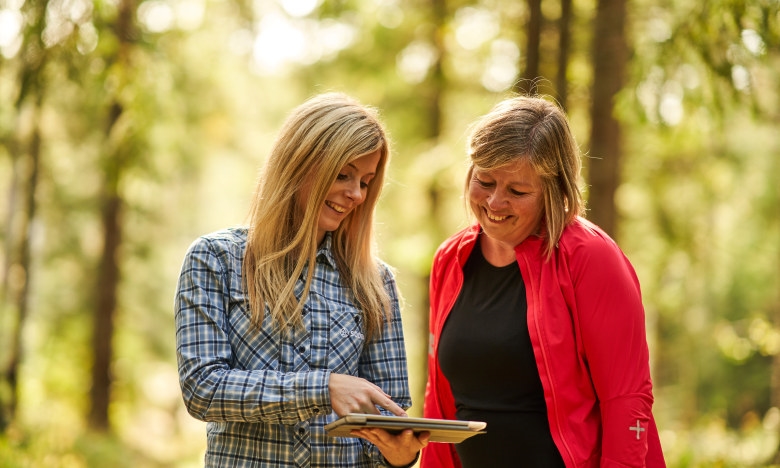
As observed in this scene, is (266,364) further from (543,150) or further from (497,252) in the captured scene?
(543,150)

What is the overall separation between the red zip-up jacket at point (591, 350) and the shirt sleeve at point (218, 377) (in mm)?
853

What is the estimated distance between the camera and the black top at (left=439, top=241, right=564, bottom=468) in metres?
3.14

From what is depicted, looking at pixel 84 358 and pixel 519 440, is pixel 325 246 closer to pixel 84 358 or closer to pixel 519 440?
pixel 519 440

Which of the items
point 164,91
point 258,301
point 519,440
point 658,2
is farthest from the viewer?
point 164,91

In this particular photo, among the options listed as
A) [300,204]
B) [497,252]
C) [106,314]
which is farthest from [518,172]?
[106,314]

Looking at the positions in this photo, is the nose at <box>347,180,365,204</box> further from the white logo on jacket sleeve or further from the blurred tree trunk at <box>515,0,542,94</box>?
the blurred tree trunk at <box>515,0,542,94</box>

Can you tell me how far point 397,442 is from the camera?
2.91 m

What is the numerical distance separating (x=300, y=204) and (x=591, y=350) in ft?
3.85

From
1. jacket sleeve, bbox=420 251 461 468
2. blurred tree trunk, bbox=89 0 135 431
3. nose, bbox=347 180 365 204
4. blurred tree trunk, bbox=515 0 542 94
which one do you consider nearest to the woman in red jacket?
jacket sleeve, bbox=420 251 461 468

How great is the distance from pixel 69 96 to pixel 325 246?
520 inches

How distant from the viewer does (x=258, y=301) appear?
2959 mm

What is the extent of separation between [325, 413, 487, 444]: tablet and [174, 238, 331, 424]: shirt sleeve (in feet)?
0.42

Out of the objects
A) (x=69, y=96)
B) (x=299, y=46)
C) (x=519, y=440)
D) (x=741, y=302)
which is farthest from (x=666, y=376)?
(x=519, y=440)

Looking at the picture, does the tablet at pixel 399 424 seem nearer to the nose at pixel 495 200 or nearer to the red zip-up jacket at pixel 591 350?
the red zip-up jacket at pixel 591 350
